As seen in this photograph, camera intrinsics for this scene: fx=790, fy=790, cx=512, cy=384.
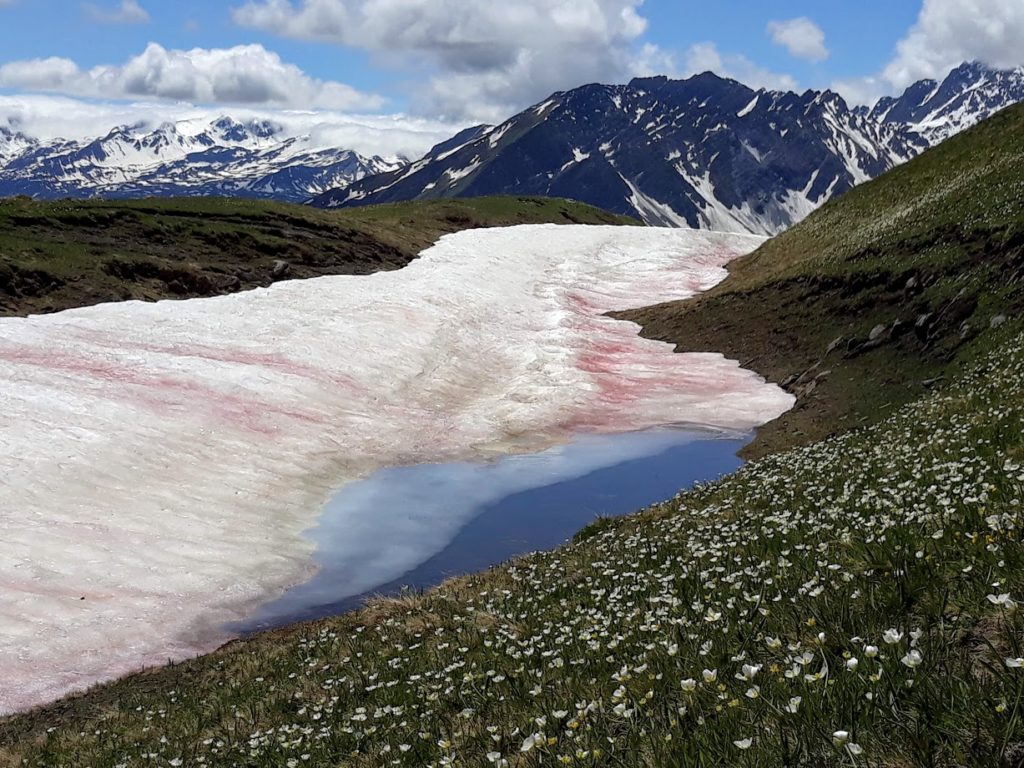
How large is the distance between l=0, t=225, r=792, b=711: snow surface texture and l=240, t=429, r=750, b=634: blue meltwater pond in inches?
26.1

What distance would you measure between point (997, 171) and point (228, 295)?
1883 inches

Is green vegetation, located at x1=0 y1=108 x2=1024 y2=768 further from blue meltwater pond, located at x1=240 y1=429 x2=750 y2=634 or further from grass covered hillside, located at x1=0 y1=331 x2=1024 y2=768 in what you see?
blue meltwater pond, located at x1=240 y1=429 x2=750 y2=634

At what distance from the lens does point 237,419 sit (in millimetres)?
33375

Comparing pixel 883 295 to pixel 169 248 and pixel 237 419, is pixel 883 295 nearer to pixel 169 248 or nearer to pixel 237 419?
pixel 237 419

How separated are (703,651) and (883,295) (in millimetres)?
39488

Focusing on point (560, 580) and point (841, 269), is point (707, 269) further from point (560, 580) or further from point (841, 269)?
point (560, 580)

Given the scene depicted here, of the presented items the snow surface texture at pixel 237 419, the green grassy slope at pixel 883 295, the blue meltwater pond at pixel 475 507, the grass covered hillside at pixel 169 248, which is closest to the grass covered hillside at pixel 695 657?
the snow surface texture at pixel 237 419

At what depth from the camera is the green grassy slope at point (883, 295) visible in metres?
33.0

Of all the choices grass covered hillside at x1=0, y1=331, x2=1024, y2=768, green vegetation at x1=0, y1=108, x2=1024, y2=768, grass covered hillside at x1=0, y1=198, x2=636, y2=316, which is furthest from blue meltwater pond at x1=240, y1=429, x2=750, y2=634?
grass covered hillside at x1=0, y1=198, x2=636, y2=316

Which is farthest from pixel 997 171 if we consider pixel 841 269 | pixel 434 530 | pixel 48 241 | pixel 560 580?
pixel 48 241

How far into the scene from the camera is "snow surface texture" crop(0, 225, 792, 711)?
67.3ft

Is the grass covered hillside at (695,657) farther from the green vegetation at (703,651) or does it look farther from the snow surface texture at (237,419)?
the snow surface texture at (237,419)

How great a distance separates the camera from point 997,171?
46.4 meters

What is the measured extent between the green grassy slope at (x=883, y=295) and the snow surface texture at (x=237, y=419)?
10.0ft
